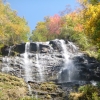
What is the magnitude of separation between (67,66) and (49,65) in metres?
1.72

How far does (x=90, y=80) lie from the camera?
→ 63.7 feet

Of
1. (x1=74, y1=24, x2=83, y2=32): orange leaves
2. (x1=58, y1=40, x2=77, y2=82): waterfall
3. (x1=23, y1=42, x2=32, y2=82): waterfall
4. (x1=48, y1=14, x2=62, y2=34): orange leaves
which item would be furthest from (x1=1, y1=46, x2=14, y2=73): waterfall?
(x1=48, y1=14, x2=62, y2=34): orange leaves

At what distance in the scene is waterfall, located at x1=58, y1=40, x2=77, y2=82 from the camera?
66.1 ft

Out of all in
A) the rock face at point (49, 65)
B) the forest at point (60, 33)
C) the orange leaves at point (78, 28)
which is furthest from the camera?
the orange leaves at point (78, 28)

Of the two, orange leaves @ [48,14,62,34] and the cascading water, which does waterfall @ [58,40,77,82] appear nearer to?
the cascading water

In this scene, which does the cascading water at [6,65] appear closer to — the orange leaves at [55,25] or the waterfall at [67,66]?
the waterfall at [67,66]

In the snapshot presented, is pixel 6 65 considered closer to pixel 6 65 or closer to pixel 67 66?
pixel 6 65

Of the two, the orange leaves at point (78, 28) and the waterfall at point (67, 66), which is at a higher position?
the orange leaves at point (78, 28)

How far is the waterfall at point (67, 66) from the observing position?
20.1 metres

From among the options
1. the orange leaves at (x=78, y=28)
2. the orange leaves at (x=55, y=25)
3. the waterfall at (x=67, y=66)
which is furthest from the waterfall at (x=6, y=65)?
the orange leaves at (x=55, y=25)

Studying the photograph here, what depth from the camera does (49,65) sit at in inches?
861

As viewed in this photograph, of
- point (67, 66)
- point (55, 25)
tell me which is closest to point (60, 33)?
point (55, 25)

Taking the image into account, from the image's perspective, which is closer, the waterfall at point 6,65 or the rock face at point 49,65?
the rock face at point 49,65

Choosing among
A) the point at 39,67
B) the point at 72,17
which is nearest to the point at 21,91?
the point at 39,67
